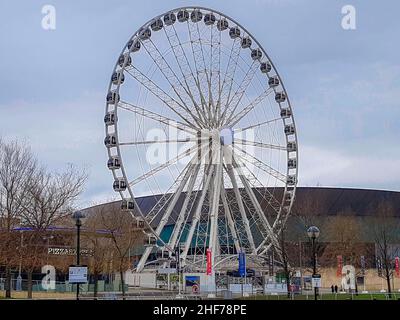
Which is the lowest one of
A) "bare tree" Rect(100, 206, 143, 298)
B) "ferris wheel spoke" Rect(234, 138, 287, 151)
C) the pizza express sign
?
the pizza express sign

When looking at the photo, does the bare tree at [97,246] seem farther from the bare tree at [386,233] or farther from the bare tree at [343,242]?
the bare tree at [386,233]

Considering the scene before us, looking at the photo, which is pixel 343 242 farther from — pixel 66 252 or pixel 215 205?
pixel 66 252

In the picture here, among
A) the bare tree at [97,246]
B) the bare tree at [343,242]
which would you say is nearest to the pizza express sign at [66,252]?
the bare tree at [97,246]

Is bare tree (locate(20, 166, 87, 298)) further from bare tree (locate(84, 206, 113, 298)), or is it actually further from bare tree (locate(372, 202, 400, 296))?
bare tree (locate(372, 202, 400, 296))

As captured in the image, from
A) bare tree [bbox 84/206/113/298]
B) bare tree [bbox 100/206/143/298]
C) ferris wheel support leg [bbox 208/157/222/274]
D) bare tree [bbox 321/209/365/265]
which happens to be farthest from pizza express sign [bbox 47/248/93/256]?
bare tree [bbox 321/209/365/265]

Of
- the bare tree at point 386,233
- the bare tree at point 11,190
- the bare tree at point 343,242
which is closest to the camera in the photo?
the bare tree at point 11,190

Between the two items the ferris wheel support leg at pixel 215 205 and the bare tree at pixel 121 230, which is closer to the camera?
the ferris wheel support leg at pixel 215 205

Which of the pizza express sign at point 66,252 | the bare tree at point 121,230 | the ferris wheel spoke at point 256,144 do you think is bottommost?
the pizza express sign at point 66,252

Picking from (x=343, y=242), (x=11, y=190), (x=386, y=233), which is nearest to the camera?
(x=11, y=190)

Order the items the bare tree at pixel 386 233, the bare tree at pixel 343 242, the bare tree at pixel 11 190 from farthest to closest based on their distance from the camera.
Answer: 1. the bare tree at pixel 386 233
2. the bare tree at pixel 343 242
3. the bare tree at pixel 11 190

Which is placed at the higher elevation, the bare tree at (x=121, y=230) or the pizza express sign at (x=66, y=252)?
the bare tree at (x=121, y=230)

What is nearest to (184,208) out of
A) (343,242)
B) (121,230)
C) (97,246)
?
(97,246)

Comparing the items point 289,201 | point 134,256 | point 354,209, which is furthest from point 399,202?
point 289,201

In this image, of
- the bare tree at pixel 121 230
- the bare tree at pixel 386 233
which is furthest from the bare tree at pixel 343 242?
the bare tree at pixel 121 230
